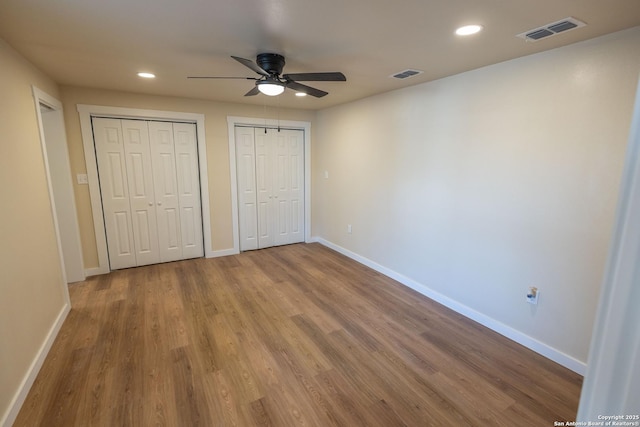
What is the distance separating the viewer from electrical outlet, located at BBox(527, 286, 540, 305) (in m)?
2.45

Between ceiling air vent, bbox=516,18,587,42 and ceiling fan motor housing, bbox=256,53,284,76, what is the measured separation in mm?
1687

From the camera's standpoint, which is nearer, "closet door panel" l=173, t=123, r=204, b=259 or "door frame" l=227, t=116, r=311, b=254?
"closet door panel" l=173, t=123, r=204, b=259

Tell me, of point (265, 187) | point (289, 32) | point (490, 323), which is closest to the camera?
point (289, 32)

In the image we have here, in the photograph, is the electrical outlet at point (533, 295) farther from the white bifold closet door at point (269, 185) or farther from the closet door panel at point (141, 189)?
the closet door panel at point (141, 189)

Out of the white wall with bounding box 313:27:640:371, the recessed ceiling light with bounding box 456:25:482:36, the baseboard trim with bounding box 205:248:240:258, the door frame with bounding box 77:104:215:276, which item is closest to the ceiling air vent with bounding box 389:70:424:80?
the white wall with bounding box 313:27:640:371

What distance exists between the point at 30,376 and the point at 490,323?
3664mm

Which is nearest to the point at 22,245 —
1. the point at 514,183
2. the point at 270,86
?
the point at 270,86

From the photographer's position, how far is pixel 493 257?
2752 millimetres

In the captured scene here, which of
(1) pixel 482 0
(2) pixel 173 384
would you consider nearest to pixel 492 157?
(1) pixel 482 0

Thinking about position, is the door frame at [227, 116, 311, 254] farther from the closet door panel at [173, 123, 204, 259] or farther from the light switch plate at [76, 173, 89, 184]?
the light switch plate at [76, 173, 89, 184]

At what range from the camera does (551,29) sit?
74.7 inches

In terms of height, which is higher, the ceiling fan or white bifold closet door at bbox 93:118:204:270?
the ceiling fan

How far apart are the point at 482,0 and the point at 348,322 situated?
261 cm

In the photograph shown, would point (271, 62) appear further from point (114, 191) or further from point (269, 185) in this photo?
point (114, 191)
